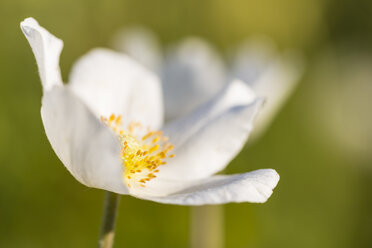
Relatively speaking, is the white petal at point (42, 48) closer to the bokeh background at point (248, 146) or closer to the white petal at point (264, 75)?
the bokeh background at point (248, 146)

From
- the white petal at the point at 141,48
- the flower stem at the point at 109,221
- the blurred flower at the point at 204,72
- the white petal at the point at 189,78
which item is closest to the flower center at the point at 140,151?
the flower stem at the point at 109,221

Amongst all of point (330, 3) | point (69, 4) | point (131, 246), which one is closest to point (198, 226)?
point (131, 246)

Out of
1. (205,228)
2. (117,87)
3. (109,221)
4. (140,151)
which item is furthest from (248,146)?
(109,221)

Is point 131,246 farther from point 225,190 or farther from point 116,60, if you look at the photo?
point 225,190

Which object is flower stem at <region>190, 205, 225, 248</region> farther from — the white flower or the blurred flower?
the white flower

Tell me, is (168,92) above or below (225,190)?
above
